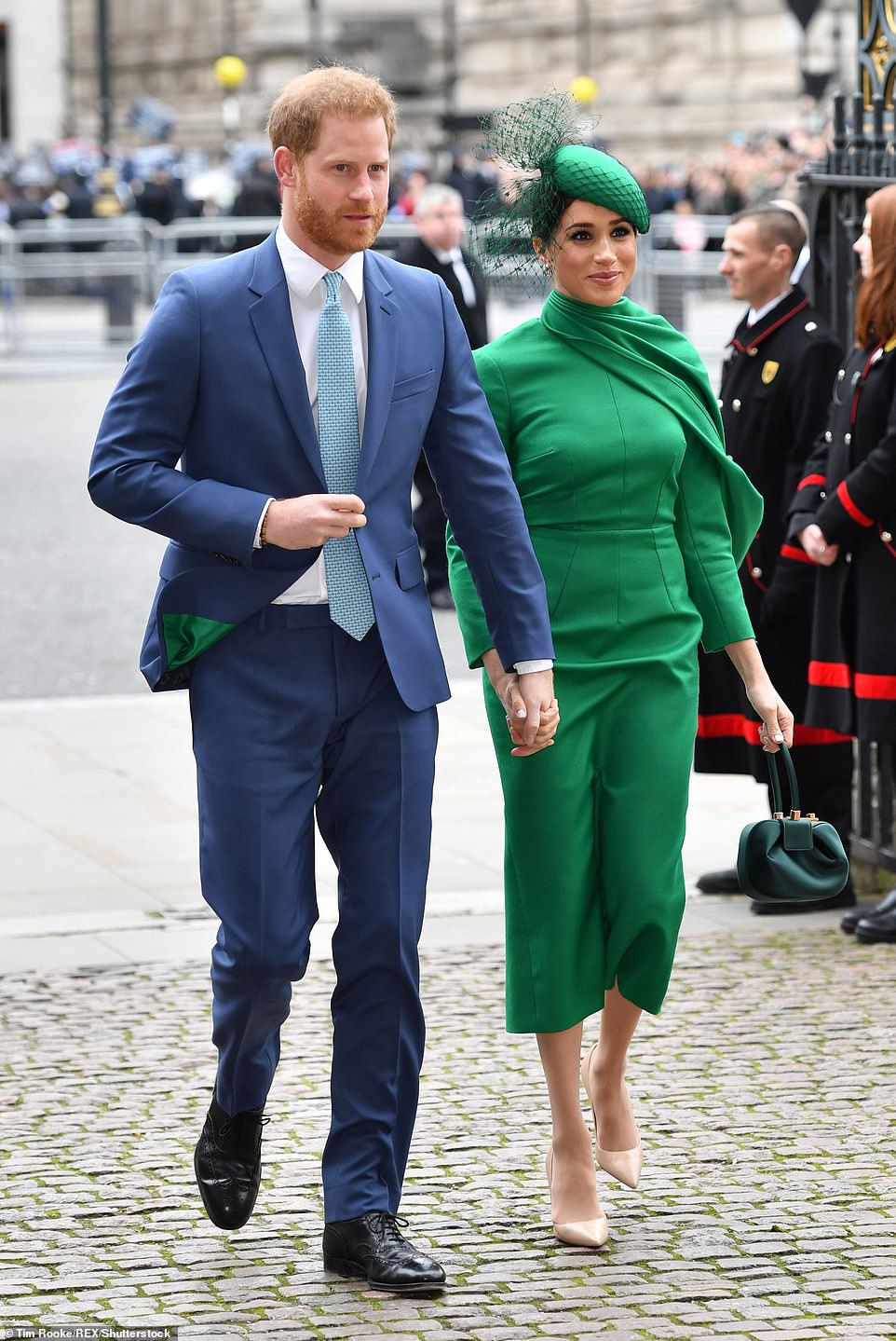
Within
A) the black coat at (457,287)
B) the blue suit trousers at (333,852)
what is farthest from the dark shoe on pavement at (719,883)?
the black coat at (457,287)

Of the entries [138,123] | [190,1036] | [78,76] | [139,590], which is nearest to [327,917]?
[190,1036]

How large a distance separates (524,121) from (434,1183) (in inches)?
78.9

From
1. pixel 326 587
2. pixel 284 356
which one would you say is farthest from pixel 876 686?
pixel 284 356

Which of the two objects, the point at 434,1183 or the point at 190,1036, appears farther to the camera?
the point at 190,1036

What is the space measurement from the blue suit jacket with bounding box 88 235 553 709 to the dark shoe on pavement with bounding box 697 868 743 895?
9.72ft

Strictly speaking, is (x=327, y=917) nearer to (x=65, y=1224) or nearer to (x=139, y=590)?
(x=65, y=1224)

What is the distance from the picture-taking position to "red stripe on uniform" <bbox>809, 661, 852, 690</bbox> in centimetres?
649

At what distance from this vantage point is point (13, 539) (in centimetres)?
1355

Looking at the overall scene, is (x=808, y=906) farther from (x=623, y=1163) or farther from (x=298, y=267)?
(x=298, y=267)

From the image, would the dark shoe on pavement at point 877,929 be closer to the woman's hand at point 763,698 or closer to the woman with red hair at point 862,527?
the woman with red hair at point 862,527

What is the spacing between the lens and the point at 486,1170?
4.61 meters

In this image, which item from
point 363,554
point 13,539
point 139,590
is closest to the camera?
point 363,554

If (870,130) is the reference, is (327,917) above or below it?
below

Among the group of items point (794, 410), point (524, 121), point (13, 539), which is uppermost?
point (524, 121)
